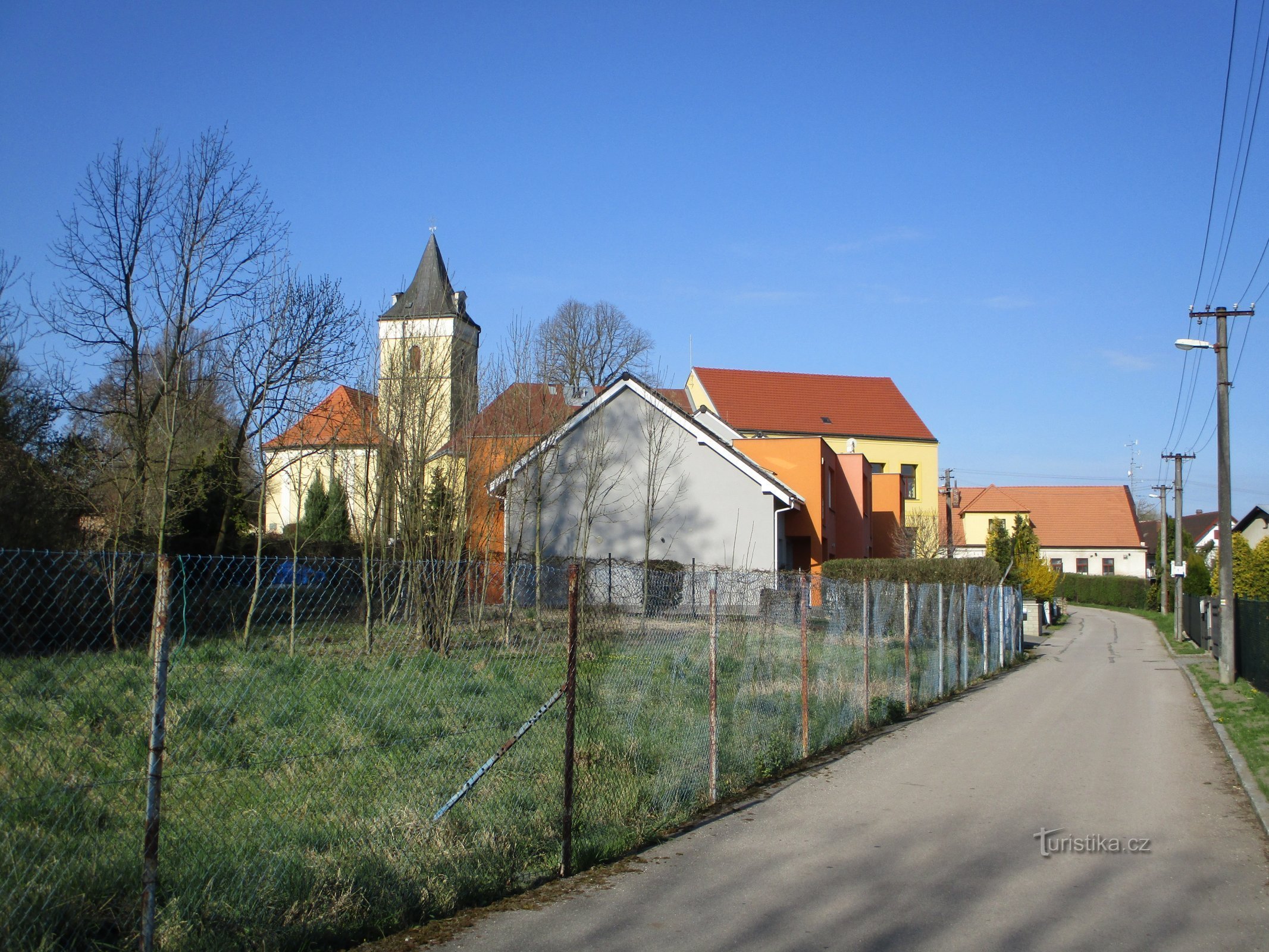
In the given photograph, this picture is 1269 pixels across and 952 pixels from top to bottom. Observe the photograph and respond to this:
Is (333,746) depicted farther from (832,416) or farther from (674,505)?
(832,416)

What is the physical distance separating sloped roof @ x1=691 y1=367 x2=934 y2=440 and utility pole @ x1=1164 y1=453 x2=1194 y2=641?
18.4 metres

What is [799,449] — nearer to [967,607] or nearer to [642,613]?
[967,607]

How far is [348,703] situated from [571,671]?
2.06 metres

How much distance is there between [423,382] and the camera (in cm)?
1577

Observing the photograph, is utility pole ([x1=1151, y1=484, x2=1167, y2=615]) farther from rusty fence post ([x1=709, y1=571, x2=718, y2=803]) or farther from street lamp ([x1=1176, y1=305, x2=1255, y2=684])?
rusty fence post ([x1=709, y1=571, x2=718, y2=803])

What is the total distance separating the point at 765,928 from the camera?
539 cm

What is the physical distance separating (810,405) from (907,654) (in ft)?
174

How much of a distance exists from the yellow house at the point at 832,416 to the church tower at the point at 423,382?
150ft

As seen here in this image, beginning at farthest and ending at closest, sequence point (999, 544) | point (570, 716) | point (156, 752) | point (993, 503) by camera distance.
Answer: point (993, 503) < point (999, 544) < point (570, 716) < point (156, 752)

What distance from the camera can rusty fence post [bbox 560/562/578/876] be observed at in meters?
6.27

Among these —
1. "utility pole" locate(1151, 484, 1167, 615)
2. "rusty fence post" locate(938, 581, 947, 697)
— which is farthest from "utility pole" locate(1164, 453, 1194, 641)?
"rusty fence post" locate(938, 581, 947, 697)

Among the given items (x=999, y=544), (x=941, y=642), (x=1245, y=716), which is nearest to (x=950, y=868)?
(x=941, y=642)

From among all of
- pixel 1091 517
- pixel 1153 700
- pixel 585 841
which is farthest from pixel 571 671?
pixel 1091 517

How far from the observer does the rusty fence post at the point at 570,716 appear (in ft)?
20.6
